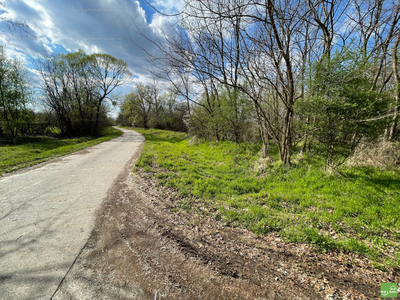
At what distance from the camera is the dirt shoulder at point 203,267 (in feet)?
6.28

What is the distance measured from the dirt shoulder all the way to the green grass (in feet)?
0.86

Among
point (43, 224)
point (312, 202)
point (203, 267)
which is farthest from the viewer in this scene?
point (312, 202)

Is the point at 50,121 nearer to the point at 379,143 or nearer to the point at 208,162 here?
the point at 208,162

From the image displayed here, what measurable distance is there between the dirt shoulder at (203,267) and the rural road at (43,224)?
0.27 metres

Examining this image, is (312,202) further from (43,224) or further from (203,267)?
(43,224)

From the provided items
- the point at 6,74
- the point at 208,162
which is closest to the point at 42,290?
the point at 208,162

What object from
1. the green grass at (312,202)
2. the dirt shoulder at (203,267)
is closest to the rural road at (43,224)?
the dirt shoulder at (203,267)

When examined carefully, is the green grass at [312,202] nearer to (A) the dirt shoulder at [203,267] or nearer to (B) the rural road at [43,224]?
(A) the dirt shoulder at [203,267]

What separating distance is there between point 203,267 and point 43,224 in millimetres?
3221

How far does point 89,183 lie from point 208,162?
533 centimetres

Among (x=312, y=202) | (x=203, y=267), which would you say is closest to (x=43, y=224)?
(x=203, y=267)

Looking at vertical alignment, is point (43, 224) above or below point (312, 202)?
below

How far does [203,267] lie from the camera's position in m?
2.27

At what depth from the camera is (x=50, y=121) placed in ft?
66.8
